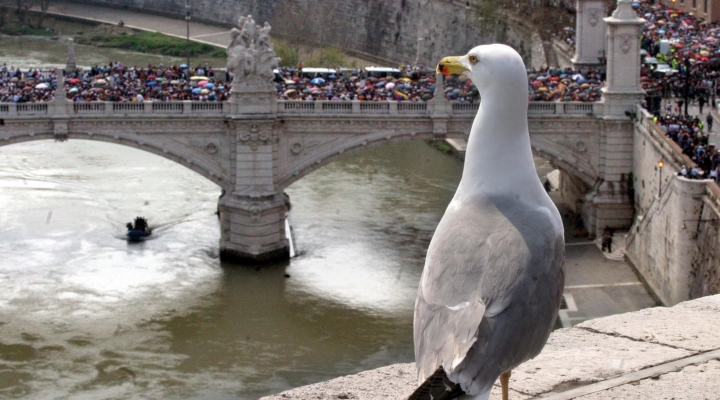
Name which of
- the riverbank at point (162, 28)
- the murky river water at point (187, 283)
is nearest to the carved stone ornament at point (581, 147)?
the murky river water at point (187, 283)

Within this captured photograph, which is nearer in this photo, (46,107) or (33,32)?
(46,107)

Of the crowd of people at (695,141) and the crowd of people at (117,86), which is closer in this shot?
the crowd of people at (695,141)

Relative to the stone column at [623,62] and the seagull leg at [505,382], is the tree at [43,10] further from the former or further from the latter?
the seagull leg at [505,382]

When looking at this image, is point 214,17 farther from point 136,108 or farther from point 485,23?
point 136,108

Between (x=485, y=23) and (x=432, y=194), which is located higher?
(x=485, y=23)

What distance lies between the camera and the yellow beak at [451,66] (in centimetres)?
791

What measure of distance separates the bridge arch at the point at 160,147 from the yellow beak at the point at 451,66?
3469 centimetres

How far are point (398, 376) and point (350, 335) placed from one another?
85.8ft

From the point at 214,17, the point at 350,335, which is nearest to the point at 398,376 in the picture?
the point at 350,335

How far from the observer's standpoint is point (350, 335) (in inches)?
1353

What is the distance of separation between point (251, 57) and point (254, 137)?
240 cm

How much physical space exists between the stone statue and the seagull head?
112ft

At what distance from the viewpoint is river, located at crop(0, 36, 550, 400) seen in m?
32.0

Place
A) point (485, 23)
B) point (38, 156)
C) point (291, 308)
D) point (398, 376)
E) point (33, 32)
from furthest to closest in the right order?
point (33, 32) < point (485, 23) < point (38, 156) < point (291, 308) < point (398, 376)
